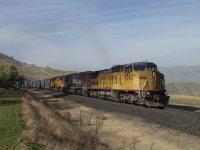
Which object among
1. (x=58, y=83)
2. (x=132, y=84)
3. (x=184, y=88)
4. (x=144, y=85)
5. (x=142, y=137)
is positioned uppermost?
(x=58, y=83)

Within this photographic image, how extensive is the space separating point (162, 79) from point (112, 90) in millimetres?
8486

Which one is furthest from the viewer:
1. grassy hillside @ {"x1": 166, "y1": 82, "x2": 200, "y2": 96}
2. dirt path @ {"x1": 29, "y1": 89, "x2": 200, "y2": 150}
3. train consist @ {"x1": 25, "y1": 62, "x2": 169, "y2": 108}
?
grassy hillside @ {"x1": 166, "y1": 82, "x2": 200, "y2": 96}

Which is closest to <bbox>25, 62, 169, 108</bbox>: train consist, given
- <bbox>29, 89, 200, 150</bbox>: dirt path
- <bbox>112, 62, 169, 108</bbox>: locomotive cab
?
<bbox>112, 62, 169, 108</bbox>: locomotive cab

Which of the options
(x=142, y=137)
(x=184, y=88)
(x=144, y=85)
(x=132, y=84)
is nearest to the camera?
(x=142, y=137)

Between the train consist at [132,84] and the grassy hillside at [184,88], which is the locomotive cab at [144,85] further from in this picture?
the grassy hillside at [184,88]

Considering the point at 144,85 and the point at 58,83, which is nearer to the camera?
the point at 144,85

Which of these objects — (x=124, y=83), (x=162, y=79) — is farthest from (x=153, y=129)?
(x=124, y=83)

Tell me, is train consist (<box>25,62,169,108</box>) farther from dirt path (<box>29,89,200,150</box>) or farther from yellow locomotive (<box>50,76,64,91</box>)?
yellow locomotive (<box>50,76,64,91</box>)

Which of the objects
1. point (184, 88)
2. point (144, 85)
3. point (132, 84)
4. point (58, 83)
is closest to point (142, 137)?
point (144, 85)

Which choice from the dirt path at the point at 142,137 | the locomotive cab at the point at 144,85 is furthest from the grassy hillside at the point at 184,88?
the dirt path at the point at 142,137

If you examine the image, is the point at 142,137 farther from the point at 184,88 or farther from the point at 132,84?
the point at 184,88

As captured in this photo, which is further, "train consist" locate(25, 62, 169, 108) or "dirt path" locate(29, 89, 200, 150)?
"train consist" locate(25, 62, 169, 108)

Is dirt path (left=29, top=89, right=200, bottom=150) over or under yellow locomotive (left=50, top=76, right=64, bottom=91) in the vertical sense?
under

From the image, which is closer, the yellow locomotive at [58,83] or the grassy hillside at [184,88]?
the yellow locomotive at [58,83]
